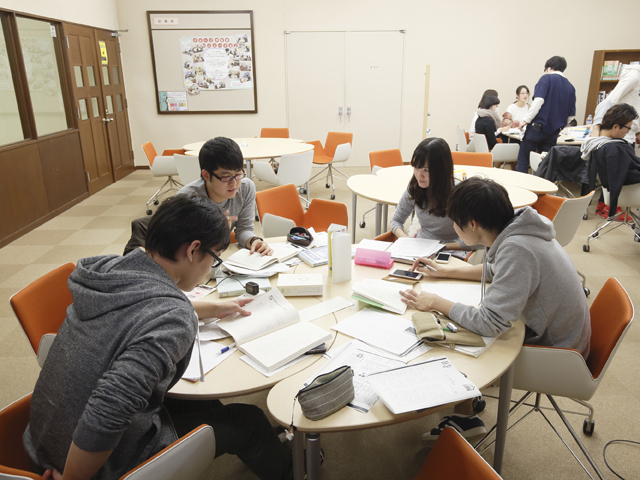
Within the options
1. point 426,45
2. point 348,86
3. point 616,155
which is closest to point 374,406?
point 616,155

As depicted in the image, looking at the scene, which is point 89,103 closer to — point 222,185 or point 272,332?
point 222,185

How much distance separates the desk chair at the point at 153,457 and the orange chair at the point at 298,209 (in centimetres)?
187

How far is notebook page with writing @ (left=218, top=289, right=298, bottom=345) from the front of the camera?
61.9 inches

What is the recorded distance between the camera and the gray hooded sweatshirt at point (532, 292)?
1.56m

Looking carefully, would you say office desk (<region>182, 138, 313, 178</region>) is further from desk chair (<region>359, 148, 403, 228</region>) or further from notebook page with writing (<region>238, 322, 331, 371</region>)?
notebook page with writing (<region>238, 322, 331, 371</region>)

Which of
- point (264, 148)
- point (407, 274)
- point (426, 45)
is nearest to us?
point (407, 274)

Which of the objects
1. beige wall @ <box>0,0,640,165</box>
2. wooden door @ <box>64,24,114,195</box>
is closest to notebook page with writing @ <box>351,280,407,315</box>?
wooden door @ <box>64,24,114,195</box>

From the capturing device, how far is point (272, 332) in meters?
1.60

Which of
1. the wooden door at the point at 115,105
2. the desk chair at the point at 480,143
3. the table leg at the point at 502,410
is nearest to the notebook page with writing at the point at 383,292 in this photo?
the table leg at the point at 502,410

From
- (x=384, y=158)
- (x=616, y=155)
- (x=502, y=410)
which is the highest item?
(x=616, y=155)

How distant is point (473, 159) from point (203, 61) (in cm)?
517

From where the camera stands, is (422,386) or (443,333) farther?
(443,333)

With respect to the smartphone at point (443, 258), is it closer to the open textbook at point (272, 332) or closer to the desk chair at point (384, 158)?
the open textbook at point (272, 332)

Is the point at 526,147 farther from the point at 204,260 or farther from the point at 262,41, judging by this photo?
the point at 204,260
